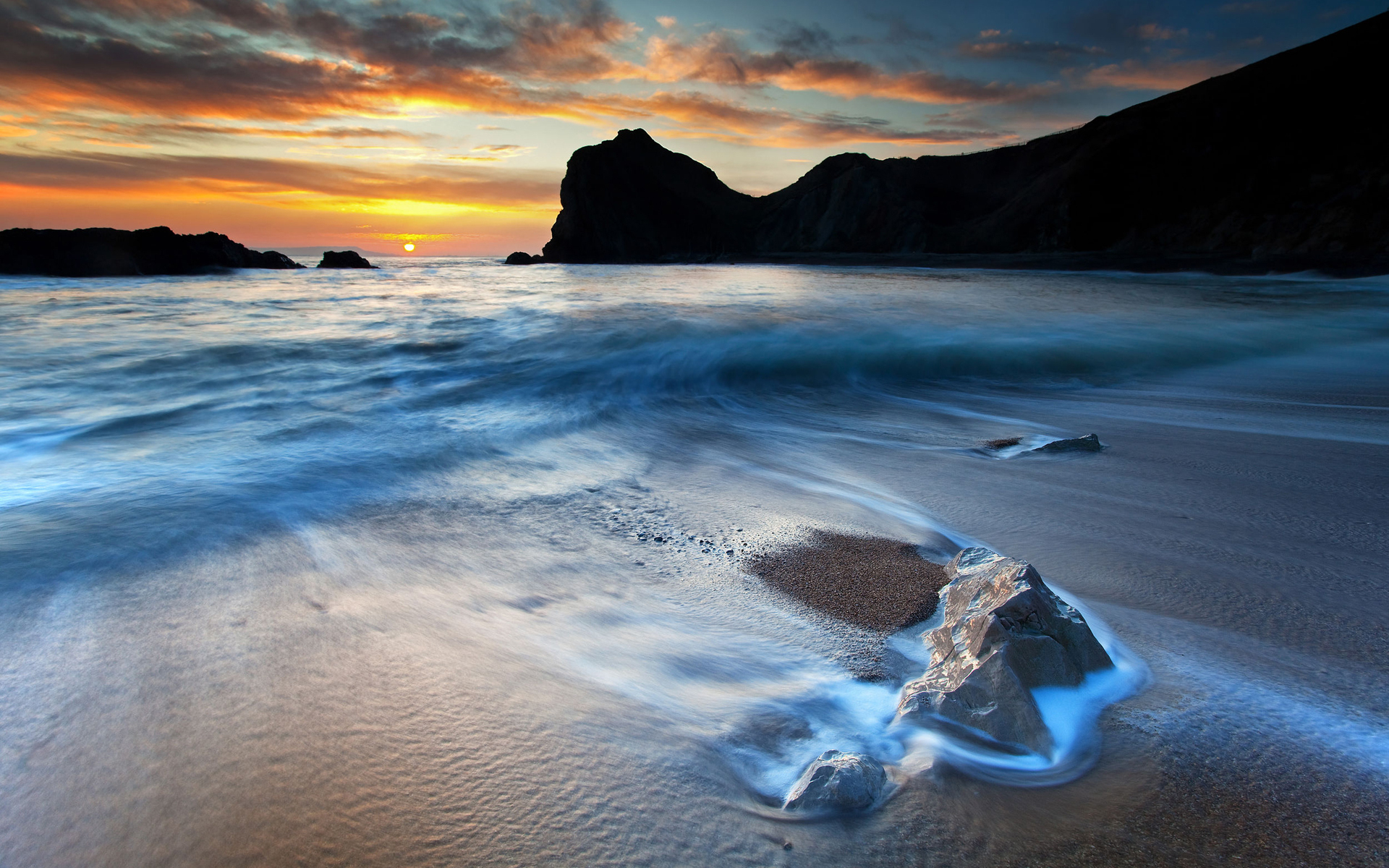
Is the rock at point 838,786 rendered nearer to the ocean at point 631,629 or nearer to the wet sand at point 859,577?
the ocean at point 631,629

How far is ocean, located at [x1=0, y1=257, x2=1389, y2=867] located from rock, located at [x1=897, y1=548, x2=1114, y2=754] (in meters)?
0.07

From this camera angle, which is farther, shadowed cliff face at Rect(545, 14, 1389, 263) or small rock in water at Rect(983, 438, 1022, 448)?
shadowed cliff face at Rect(545, 14, 1389, 263)

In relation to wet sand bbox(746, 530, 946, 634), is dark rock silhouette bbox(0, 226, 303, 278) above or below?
above

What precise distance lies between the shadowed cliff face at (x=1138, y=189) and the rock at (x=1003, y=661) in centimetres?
4539

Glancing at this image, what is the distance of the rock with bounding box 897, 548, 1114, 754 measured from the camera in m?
1.53

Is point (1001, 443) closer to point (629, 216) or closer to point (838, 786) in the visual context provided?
point (838, 786)

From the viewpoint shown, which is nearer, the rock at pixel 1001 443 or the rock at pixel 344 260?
the rock at pixel 1001 443

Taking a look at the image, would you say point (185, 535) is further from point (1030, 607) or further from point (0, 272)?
point (0, 272)

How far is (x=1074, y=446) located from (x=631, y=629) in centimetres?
319

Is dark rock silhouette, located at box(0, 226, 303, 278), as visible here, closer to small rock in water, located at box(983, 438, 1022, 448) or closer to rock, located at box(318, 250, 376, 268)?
rock, located at box(318, 250, 376, 268)

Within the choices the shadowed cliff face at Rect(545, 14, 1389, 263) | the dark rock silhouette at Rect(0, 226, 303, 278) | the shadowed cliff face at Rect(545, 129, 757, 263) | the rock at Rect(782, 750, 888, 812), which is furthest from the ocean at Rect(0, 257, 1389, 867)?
the shadowed cliff face at Rect(545, 129, 757, 263)

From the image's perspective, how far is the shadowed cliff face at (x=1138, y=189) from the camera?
4175 cm

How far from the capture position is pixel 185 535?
283 cm

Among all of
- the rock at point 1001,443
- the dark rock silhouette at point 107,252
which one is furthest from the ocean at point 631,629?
the dark rock silhouette at point 107,252
